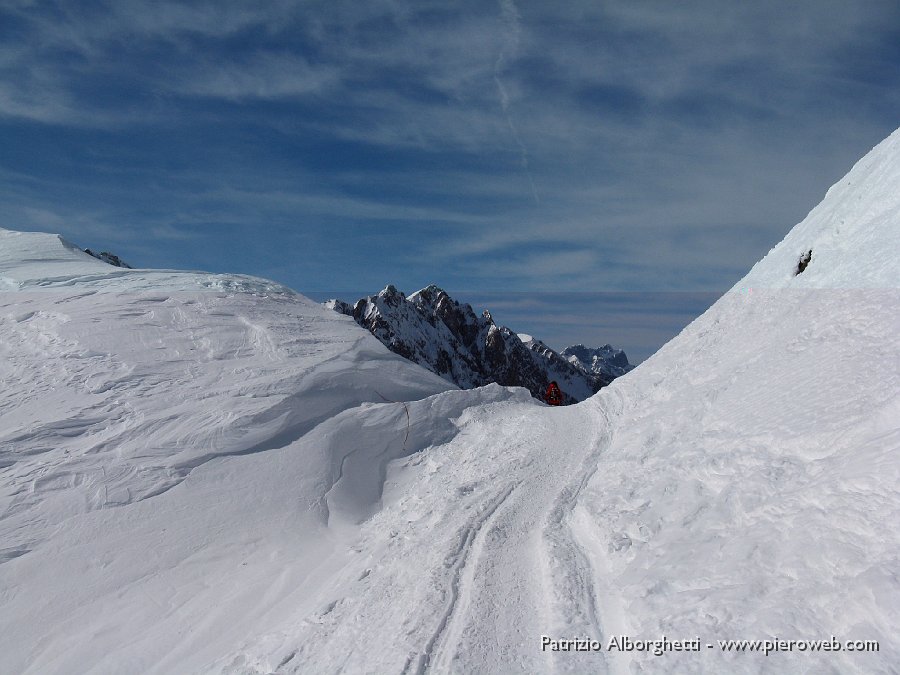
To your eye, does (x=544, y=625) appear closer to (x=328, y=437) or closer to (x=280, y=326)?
(x=328, y=437)

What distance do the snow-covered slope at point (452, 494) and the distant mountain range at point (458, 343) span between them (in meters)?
109

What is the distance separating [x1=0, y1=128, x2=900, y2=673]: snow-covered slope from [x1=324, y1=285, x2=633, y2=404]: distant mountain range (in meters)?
109

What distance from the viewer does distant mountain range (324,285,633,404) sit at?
13138cm

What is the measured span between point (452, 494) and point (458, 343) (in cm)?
14928

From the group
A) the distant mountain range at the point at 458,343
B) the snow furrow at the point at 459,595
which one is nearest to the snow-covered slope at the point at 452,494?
the snow furrow at the point at 459,595

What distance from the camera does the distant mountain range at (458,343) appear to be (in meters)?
131

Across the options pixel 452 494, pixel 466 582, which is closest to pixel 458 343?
pixel 452 494

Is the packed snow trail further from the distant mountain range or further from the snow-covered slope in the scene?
the distant mountain range

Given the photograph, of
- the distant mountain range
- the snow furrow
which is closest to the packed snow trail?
the snow furrow

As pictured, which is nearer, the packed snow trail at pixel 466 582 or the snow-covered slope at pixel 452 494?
the snow-covered slope at pixel 452 494

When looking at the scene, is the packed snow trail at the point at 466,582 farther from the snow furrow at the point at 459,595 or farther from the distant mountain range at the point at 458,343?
the distant mountain range at the point at 458,343

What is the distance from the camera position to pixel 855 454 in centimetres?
623

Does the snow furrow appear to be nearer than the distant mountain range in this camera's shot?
Yes

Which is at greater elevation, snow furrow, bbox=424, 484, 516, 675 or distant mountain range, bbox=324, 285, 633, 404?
distant mountain range, bbox=324, 285, 633, 404
